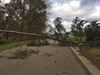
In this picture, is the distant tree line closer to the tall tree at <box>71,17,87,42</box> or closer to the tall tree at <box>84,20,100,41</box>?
the tall tree at <box>71,17,87,42</box>

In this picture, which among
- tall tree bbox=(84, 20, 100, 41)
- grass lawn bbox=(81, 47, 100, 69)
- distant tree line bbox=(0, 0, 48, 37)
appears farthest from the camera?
distant tree line bbox=(0, 0, 48, 37)

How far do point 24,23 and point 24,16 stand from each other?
304 centimetres

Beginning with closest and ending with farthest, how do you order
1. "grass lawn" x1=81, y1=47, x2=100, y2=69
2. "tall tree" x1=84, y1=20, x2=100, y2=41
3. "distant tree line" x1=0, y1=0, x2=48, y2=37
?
"grass lawn" x1=81, y1=47, x2=100, y2=69, "tall tree" x1=84, y1=20, x2=100, y2=41, "distant tree line" x1=0, y1=0, x2=48, y2=37

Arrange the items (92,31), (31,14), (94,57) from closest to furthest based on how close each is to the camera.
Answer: (94,57) → (92,31) → (31,14)

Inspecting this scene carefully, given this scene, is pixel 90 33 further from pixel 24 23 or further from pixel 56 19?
pixel 24 23

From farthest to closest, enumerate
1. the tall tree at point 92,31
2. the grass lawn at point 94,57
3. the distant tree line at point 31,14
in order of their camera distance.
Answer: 1. the distant tree line at point 31,14
2. the tall tree at point 92,31
3. the grass lawn at point 94,57

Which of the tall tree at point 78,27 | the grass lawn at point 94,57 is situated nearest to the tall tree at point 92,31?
the tall tree at point 78,27

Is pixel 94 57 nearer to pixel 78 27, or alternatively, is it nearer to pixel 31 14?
pixel 78 27

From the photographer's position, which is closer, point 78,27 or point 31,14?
point 78,27

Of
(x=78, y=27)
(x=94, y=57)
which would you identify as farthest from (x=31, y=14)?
(x=94, y=57)

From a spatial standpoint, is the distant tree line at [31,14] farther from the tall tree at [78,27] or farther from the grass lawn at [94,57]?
the grass lawn at [94,57]

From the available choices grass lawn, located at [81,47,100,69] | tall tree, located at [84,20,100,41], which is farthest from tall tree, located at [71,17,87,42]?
grass lawn, located at [81,47,100,69]

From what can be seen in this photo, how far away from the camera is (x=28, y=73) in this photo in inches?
510

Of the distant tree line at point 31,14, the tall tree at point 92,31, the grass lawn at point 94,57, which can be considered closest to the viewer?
the grass lawn at point 94,57
